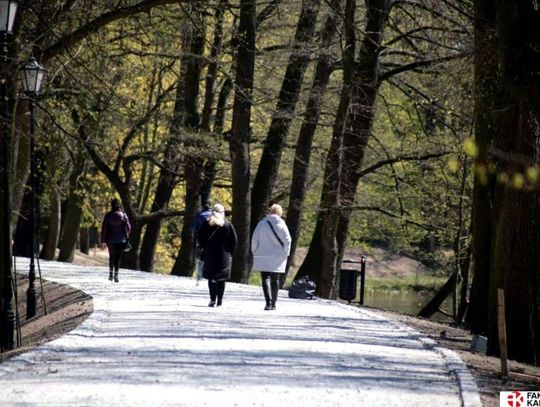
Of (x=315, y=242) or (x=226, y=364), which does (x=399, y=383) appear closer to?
(x=226, y=364)

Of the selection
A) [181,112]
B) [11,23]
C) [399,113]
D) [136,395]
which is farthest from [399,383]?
[399,113]

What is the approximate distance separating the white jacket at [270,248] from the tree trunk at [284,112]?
1103cm

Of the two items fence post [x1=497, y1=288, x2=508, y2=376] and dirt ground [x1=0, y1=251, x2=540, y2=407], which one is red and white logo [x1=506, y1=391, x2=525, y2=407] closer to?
dirt ground [x1=0, y1=251, x2=540, y2=407]

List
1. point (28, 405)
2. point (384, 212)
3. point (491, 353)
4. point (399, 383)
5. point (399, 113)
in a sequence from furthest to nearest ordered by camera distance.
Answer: point (399, 113) → point (384, 212) → point (491, 353) → point (399, 383) → point (28, 405)

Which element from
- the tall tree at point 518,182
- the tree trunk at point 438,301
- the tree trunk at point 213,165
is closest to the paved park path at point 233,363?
the tall tree at point 518,182

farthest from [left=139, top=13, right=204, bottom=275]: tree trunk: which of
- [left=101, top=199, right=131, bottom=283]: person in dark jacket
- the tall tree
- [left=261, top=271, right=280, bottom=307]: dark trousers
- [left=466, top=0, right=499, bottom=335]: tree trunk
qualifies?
the tall tree

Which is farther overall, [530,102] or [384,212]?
[384,212]

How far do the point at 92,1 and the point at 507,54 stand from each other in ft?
23.8

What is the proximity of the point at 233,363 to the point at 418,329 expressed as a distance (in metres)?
6.90

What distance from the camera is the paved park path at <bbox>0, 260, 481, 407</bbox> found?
10.3 metres

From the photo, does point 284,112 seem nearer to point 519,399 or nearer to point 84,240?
point 519,399

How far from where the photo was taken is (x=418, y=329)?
1878 cm

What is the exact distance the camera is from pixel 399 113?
40.6 metres

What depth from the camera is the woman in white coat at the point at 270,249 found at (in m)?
19.3
